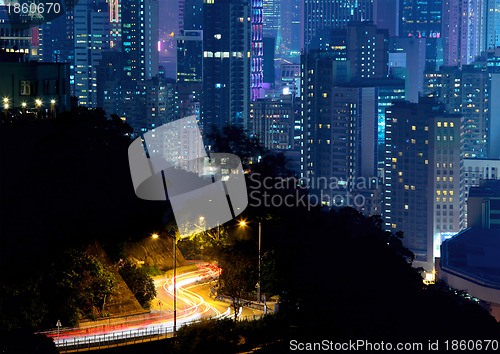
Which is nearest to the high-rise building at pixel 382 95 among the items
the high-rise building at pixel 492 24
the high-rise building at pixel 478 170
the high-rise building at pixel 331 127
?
the high-rise building at pixel 331 127

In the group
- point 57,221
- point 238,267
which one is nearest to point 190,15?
point 238,267

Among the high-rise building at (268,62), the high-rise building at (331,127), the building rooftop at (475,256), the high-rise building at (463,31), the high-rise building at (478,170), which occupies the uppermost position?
the high-rise building at (463,31)

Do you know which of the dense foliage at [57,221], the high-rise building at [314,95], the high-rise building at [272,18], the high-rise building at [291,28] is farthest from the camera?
the high-rise building at [272,18]

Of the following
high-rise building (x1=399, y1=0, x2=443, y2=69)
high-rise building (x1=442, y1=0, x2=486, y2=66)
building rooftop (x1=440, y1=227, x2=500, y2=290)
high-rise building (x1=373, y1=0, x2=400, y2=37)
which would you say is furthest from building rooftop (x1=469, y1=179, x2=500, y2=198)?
high-rise building (x1=373, y1=0, x2=400, y2=37)

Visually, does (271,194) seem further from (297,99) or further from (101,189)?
(297,99)

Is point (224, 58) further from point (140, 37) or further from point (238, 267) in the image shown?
point (238, 267)

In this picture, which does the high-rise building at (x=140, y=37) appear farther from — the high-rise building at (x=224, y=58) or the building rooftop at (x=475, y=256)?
the building rooftop at (x=475, y=256)

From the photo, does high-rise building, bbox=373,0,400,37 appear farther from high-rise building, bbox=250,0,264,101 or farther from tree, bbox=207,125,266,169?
tree, bbox=207,125,266,169
